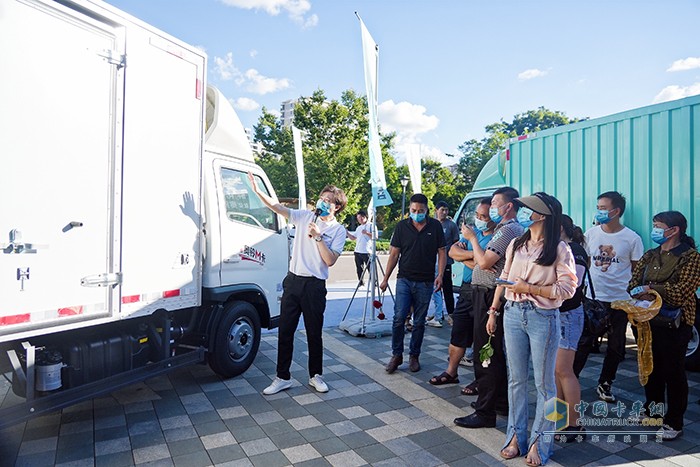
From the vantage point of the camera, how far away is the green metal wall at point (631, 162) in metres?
4.85

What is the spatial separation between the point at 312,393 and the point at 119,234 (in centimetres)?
232

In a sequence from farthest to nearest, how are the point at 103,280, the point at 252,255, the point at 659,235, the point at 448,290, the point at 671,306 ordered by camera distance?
the point at 448,290 < the point at 252,255 < the point at 659,235 < the point at 671,306 < the point at 103,280

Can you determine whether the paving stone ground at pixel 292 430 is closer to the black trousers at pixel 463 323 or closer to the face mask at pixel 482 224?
the black trousers at pixel 463 323

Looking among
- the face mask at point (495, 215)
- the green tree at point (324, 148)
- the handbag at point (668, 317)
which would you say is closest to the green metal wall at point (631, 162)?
the handbag at point (668, 317)

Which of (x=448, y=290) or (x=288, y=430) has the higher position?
(x=448, y=290)

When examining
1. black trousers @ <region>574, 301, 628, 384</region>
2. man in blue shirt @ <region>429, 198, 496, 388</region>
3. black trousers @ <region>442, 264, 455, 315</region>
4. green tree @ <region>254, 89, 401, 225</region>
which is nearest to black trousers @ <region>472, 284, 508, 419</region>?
man in blue shirt @ <region>429, 198, 496, 388</region>

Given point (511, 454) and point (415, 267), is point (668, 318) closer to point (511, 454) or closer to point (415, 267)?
A: point (511, 454)

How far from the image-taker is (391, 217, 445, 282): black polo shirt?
5.17 metres

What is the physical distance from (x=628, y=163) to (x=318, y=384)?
4.19 m

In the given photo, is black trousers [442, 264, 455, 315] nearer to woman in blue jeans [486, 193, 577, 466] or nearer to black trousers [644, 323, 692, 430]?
black trousers [644, 323, 692, 430]

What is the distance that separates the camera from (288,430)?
3.80m

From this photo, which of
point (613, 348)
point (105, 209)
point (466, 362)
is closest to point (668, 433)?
point (613, 348)

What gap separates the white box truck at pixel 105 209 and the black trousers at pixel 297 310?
586 millimetres

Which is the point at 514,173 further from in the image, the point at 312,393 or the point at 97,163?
the point at 97,163
